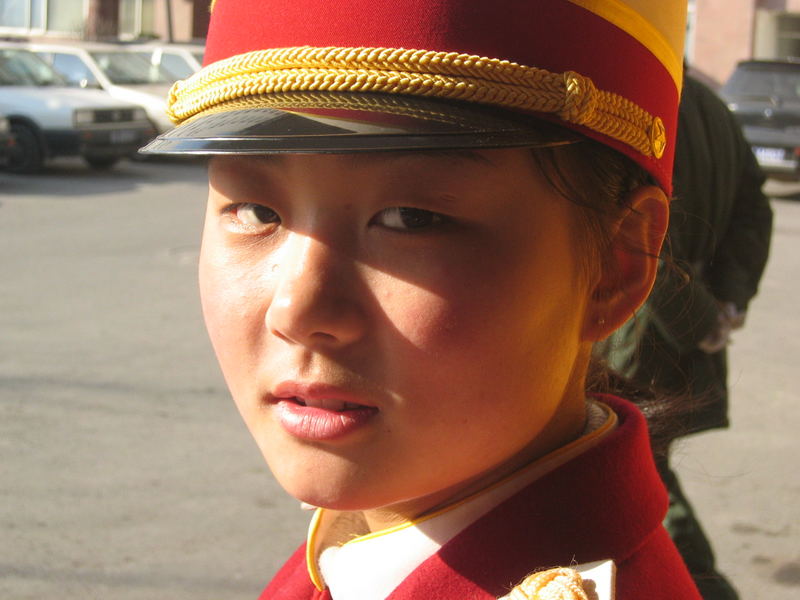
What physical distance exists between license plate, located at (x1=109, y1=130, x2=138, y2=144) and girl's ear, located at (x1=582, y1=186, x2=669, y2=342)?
13025 millimetres

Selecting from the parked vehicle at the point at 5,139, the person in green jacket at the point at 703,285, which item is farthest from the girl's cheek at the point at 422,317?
the parked vehicle at the point at 5,139

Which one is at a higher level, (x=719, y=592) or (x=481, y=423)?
(x=481, y=423)

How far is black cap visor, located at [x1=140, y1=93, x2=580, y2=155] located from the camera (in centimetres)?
110

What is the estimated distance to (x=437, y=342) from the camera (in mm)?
1124

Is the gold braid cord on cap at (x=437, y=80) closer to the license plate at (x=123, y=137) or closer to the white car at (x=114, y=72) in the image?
the license plate at (x=123, y=137)

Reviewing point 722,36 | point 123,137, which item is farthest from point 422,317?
point 722,36

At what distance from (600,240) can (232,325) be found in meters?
0.43

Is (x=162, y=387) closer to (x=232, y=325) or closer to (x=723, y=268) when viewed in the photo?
(x=723, y=268)

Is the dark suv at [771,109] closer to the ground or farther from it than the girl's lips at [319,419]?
closer to the ground

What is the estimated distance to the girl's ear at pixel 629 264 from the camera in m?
1.33

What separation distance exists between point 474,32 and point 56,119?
42.3ft

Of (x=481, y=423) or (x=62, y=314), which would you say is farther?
(x=62, y=314)

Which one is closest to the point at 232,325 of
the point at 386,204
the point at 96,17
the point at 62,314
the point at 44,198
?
the point at 386,204

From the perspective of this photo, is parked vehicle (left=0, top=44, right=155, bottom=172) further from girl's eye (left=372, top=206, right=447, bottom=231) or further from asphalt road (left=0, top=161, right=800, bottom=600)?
girl's eye (left=372, top=206, right=447, bottom=231)
